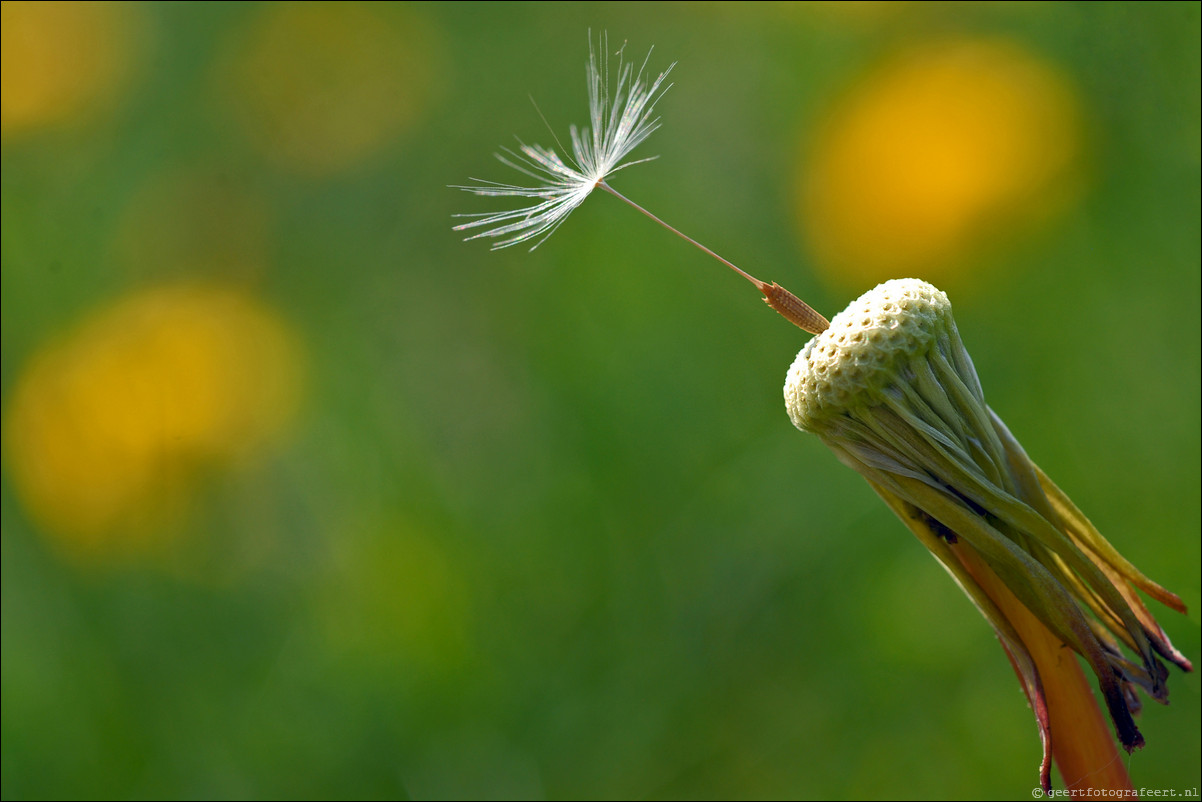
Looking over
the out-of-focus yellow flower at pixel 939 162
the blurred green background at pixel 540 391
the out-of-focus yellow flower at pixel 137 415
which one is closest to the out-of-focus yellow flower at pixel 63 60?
the blurred green background at pixel 540 391

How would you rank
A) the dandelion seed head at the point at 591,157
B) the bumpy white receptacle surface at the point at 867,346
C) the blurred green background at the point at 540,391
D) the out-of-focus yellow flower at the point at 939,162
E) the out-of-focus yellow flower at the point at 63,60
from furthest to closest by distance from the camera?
the out-of-focus yellow flower at the point at 63,60
the out-of-focus yellow flower at the point at 939,162
the blurred green background at the point at 540,391
the dandelion seed head at the point at 591,157
the bumpy white receptacle surface at the point at 867,346

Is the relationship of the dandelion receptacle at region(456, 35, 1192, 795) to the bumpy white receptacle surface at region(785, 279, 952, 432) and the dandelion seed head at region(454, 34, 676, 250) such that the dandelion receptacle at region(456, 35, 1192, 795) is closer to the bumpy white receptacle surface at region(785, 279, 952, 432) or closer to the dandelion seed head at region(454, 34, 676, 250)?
the bumpy white receptacle surface at region(785, 279, 952, 432)

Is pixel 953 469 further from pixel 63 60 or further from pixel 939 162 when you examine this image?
pixel 63 60

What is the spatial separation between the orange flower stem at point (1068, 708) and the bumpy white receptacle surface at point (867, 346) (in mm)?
95

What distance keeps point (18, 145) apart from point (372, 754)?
4.46 ft

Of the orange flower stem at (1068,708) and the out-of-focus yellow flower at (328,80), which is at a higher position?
the out-of-focus yellow flower at (328,80)

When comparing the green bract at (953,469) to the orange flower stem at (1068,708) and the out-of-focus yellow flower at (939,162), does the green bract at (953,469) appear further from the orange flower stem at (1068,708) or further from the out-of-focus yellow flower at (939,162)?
the out-of-focus yellow flower at (939,162)

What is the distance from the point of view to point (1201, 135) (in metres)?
1.46

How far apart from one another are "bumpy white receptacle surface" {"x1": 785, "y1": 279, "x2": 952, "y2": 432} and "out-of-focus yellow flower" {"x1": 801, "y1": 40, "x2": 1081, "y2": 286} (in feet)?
3.62

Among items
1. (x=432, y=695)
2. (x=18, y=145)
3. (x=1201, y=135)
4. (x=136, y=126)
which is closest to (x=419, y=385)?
(x=432, y=695)

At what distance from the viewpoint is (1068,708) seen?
0.44m

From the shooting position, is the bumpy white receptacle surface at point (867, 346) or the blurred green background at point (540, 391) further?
the blurred green background at point (540, 391)

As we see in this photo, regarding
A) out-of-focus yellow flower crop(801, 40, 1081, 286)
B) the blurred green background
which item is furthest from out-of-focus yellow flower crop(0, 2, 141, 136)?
out-of-focus yellow flower crop(801, 40, 1081, 286)

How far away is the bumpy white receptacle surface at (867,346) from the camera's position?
422mm
